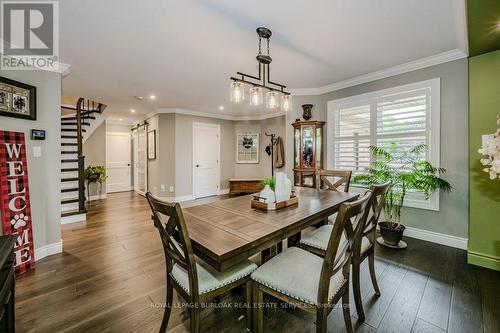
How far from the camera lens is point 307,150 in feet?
12.8

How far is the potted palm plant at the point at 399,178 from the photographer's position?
2646 mm

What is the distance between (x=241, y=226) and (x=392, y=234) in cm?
230

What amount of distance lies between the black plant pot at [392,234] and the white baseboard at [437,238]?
0.35 metres

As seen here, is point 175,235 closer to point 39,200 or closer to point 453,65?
point 39,200

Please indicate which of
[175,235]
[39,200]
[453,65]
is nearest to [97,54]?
[39,200]

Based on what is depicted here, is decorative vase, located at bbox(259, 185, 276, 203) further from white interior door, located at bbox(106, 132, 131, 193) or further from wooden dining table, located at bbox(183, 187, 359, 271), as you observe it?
white interior door, located at bbox(106, 132, 131, 193)

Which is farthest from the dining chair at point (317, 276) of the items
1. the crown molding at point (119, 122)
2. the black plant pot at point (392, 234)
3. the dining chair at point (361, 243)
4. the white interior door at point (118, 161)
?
the crown molding at point (119, 122)

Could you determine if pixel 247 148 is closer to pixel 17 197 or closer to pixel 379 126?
pixel 379 126

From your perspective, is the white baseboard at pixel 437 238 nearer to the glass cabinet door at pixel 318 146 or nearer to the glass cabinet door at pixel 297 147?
the glass cabinet door at pixel 318 146

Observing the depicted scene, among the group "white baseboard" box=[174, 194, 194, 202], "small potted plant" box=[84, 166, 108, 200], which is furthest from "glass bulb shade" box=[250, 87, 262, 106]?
"small potted plant" box=[84, 166, 108, 200]

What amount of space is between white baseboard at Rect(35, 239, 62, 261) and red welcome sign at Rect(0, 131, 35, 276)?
0.18m

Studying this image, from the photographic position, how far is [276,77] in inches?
134

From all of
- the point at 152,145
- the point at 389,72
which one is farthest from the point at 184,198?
the point at 389,72

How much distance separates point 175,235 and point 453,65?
3.72 m
